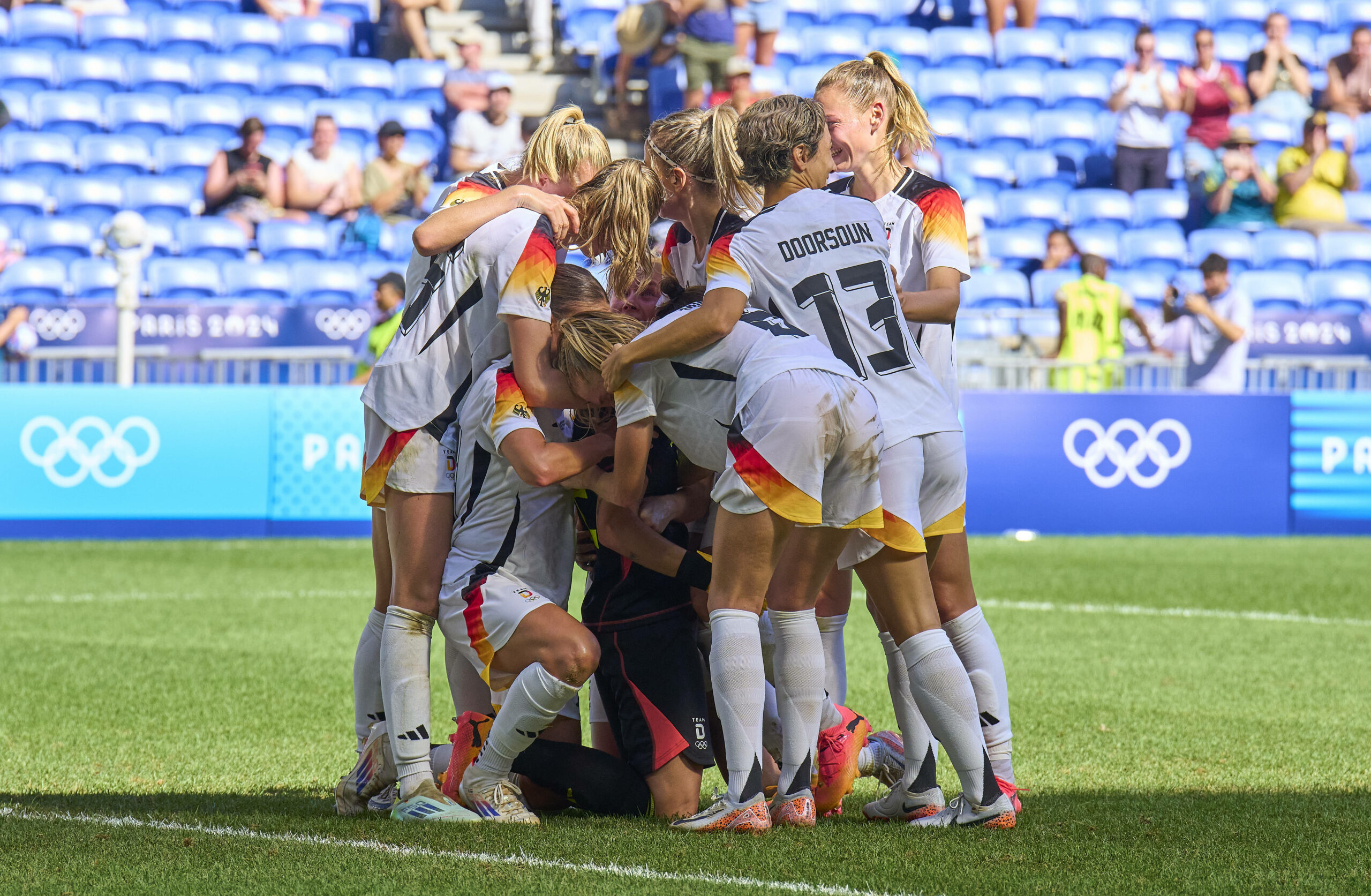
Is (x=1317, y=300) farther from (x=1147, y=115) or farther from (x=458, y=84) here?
(x=458, y=84)

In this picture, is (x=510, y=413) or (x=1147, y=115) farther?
(x=1147, y=115)

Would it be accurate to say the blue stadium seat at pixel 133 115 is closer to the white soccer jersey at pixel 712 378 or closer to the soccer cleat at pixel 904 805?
the white soccer jersey at pixel 712 378

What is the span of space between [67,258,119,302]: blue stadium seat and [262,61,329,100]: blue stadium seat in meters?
3.61

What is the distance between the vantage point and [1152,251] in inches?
701

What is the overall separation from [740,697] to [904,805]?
63 centimetres

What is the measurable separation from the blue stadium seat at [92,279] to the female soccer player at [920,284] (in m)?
12.8

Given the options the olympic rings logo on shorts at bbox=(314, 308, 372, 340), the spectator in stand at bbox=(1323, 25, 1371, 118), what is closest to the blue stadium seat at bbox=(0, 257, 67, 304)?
the olympic rings logo on shorts at bbox=(314, 308, 372, 340)

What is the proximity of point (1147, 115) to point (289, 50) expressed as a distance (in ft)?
34.3

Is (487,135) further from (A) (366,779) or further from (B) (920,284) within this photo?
(A) (366,779)

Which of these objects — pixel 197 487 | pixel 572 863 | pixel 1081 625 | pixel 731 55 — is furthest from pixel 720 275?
pixel 731 55

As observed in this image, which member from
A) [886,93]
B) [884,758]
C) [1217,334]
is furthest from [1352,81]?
[884,758]

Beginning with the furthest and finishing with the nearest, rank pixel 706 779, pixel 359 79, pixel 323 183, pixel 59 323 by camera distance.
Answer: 1. pixel 359 79
2. pixel 323 183
3. pixel 59 323
4. pixel 706 779

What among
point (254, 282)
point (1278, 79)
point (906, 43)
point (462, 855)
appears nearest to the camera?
point (462, 855)

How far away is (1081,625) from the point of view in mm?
8055
